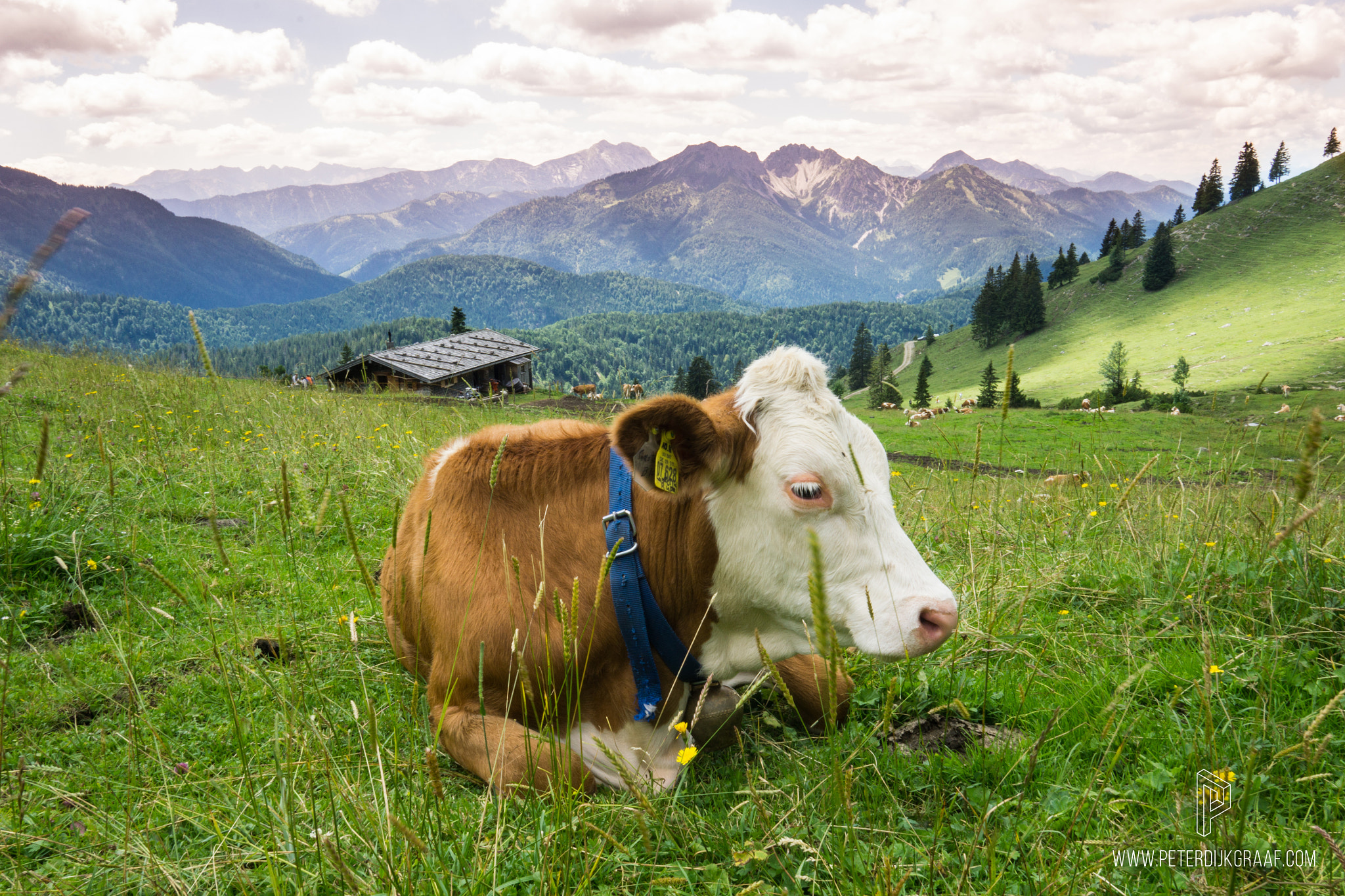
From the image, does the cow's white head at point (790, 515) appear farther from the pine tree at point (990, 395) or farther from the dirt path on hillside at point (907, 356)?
the dirt path on hillside at point (907, 356)

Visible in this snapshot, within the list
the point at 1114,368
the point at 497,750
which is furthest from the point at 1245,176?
the point at 497,750

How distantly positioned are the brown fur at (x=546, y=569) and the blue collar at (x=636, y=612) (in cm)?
7

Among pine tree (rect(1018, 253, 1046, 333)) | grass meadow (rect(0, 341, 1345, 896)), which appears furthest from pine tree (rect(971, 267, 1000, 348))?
grass meadow (rect(0, 341, 1345, 896))

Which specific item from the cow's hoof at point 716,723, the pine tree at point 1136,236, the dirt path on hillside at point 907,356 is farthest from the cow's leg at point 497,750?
the pine tree at point 1136,236

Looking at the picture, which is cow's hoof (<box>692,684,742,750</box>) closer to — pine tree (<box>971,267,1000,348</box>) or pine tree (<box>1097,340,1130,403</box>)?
pine tree (<box>1097,340,1130,403</box>)

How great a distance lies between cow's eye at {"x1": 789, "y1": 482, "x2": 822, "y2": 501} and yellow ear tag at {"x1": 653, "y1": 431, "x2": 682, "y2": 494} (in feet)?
1.62

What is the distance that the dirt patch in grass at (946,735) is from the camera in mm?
2816

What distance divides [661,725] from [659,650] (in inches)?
15.0

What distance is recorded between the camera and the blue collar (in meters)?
2.80

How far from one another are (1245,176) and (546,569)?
163095 mm

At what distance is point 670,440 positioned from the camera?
2.77 m

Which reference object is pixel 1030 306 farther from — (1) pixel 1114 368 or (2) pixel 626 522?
(2) pixel 626 522

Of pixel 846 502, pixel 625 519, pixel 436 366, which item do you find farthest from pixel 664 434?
pixel 436 366

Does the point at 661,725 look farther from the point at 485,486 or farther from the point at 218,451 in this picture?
the point at 218,451
